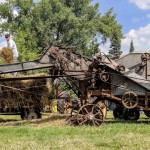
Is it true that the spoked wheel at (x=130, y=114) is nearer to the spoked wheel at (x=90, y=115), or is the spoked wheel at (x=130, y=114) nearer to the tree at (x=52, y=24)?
the spoked wheel at (x=90, y=115)

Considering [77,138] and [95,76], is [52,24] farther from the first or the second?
[77,138]

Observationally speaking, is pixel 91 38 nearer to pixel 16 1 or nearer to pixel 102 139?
pixel 16 1

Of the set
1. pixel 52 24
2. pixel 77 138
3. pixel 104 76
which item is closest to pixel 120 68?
pixel 104 76

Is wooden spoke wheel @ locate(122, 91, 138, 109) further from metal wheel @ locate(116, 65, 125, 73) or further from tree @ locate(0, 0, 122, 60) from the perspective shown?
tree @ locate(0, 0, 122, 60)

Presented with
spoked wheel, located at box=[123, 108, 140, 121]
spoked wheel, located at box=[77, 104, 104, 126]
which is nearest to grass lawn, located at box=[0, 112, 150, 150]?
spoked wheel, located at box=[77, 104, 104, 126]

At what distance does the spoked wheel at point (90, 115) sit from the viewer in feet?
43.3

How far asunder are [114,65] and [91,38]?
4199 centimetres

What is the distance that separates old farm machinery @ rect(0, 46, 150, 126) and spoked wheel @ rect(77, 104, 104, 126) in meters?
0.14

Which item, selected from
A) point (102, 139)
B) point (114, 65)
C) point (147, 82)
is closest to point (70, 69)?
point (114, 65)

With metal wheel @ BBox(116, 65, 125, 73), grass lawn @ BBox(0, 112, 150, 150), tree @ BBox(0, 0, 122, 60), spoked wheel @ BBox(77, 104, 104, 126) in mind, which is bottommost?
grass lawn @ BBox(0, 112, 150, 150)

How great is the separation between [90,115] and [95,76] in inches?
52.8

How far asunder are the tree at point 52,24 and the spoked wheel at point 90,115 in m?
36.7

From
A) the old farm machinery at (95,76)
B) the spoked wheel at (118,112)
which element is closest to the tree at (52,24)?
the spoked wheel at (118,112)

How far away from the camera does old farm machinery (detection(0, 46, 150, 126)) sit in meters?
13.7
